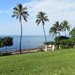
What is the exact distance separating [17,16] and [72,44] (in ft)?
79.0

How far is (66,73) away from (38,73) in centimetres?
232

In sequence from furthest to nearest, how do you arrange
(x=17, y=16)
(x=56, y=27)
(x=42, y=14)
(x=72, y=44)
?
1. (x=56, y=27)
2. (x=42, y=14)
3. (x=72, y=44)
4. (x=17, y=16)

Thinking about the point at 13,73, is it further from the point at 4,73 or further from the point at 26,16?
the point at 26,16

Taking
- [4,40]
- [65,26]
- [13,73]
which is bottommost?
[13,73]

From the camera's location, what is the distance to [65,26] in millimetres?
134750

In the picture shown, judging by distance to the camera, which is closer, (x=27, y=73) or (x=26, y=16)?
(x=27, y=73)

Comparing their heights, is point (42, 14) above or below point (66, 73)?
above

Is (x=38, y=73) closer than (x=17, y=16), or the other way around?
(x=38, y=73)

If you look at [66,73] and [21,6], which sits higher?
[21,6]

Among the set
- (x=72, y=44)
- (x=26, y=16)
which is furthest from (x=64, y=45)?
(x=26, y=16)

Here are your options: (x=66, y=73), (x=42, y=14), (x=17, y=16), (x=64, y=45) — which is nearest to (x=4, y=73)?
(x=66, y=73)

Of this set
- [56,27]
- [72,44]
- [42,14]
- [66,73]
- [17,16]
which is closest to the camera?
[66,73]

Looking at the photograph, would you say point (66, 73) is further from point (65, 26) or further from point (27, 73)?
point (65, 26)

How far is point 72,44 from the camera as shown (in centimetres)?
10525
